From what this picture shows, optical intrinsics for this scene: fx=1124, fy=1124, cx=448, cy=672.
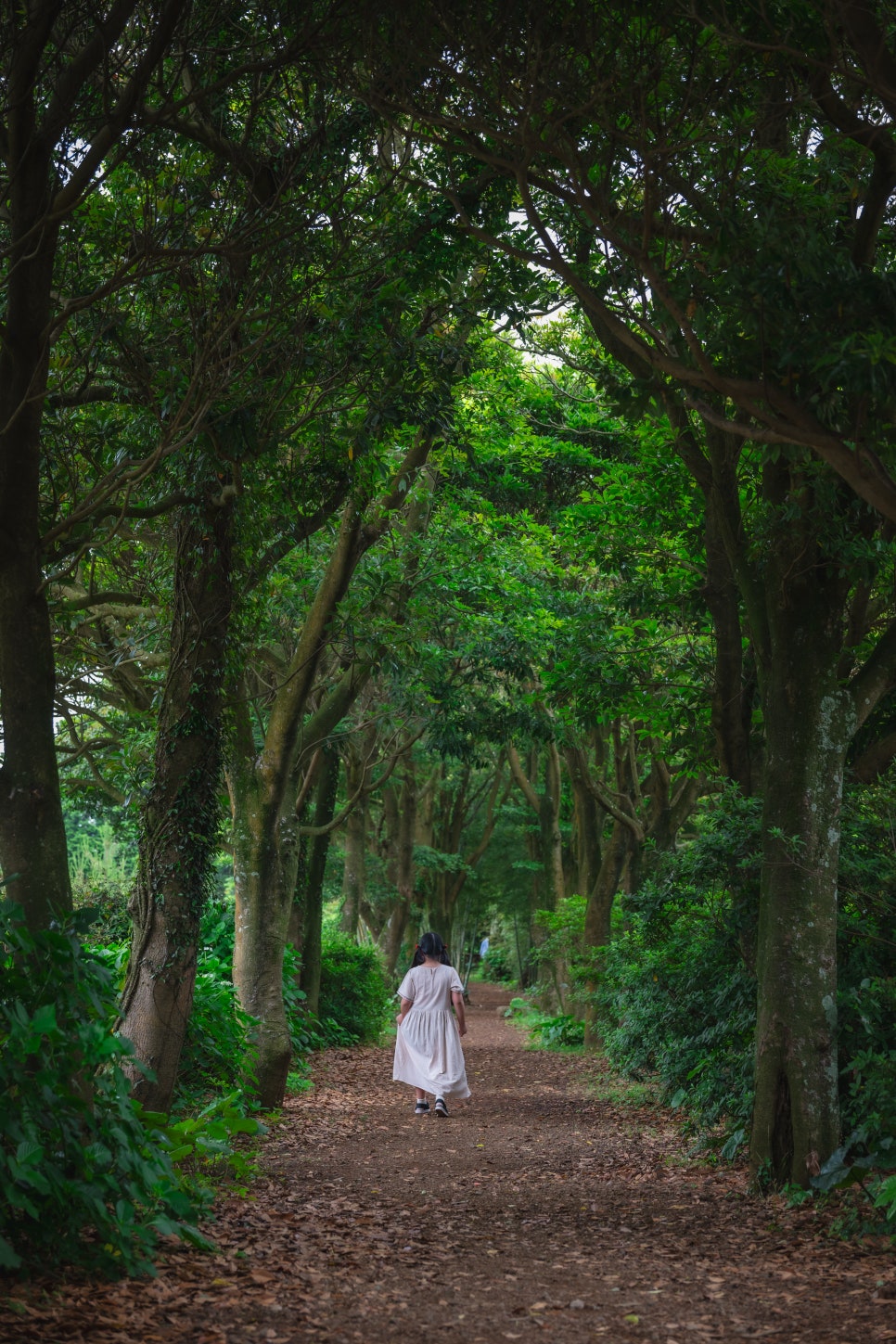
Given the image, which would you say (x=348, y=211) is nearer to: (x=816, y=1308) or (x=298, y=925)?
(x=816, y=1308)

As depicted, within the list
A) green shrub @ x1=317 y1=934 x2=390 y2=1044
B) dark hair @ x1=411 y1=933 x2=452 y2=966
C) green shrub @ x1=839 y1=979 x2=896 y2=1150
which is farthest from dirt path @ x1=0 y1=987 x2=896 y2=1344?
green shrub @ x1=317 y1=934 x2=390 y2=1044

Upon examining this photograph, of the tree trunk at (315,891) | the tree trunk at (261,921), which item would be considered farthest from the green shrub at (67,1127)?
the tree trunk at (315,891)

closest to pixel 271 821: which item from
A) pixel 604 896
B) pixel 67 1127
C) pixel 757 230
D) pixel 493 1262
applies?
pixel 493 1262

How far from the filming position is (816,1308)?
4.86 meters

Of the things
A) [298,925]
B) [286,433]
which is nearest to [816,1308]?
[286,433]

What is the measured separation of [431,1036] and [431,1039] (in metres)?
0.04

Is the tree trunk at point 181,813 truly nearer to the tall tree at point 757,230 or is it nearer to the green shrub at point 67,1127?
the green shrub at point 67,1127

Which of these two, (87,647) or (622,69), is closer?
(622,69)

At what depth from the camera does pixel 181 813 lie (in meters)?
8.12

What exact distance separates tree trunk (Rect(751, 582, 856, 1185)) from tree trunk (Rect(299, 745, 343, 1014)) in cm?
993

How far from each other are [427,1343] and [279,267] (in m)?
6.53

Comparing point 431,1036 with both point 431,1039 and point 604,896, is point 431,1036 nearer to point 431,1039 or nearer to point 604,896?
point 431,1039

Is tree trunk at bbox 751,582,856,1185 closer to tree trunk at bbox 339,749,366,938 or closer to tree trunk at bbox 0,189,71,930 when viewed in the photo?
tree trunk at bbox 0,189,71,930

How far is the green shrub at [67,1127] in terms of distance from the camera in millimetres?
4348
